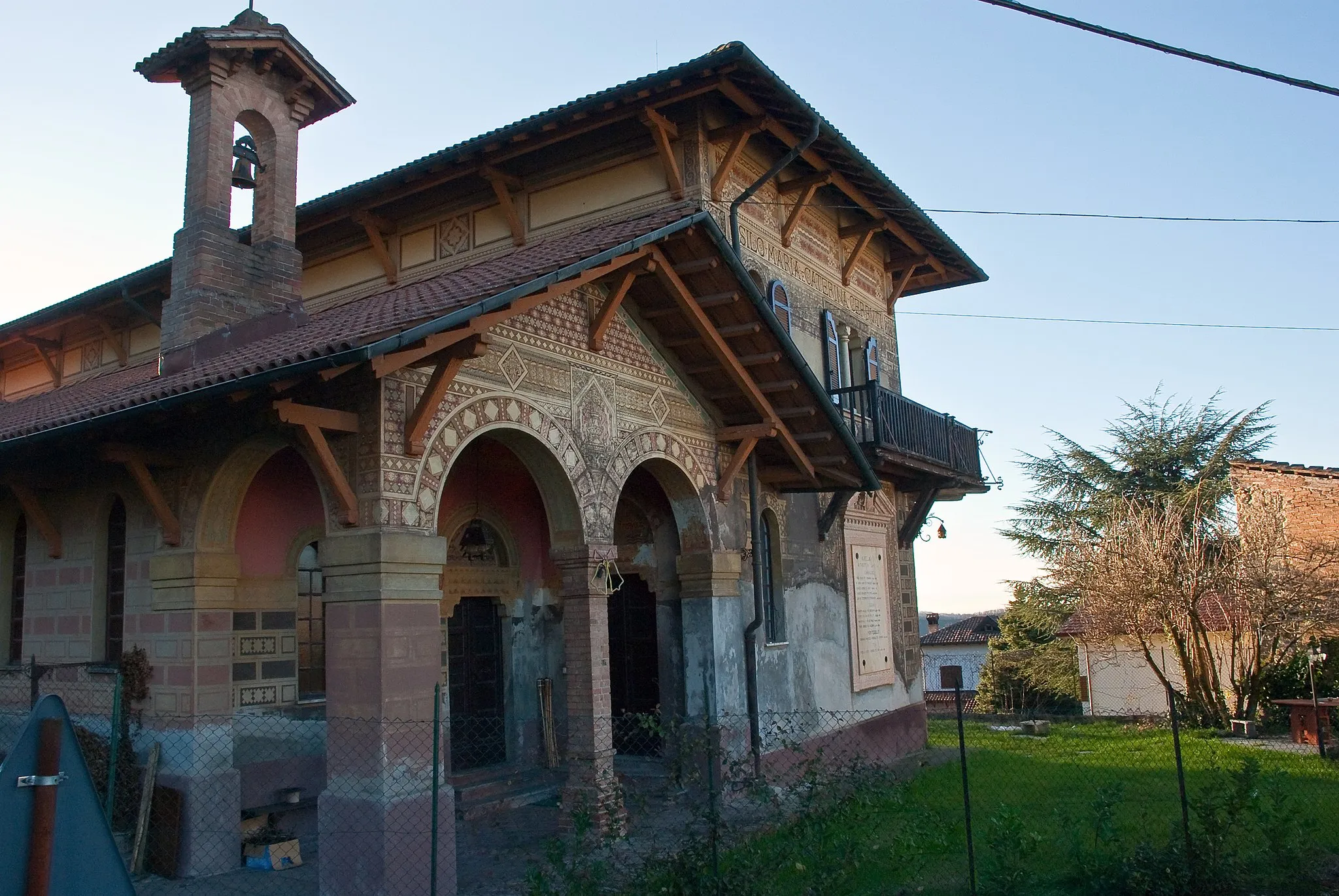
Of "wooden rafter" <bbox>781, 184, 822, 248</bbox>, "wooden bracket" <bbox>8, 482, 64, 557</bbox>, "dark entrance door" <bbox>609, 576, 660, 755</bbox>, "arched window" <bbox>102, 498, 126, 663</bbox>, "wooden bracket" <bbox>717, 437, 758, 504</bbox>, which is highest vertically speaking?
"wooden rafter" <bbox>781, 184, 822, 248</bbox>

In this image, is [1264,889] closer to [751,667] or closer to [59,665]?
[751,667]

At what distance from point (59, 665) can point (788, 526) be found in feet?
26.2

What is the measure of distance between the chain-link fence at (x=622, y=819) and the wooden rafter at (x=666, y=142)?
5913 mm

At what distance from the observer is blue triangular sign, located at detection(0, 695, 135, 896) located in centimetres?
305

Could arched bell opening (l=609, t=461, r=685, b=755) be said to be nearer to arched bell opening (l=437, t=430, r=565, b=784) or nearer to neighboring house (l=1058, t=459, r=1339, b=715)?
arched bell opening (l=437, t=430, r=565, b=784)

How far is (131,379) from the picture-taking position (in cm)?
1170

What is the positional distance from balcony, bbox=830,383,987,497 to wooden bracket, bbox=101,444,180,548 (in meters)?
8.19

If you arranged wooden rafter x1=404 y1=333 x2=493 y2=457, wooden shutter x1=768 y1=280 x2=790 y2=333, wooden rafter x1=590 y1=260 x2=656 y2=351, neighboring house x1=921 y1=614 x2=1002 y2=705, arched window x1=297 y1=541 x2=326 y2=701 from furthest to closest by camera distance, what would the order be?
neighboring house x1=921 y1=614 x2=1002 y2=705 → wooden shutter x1=768 y1=280 x2=790 y2=333 → arched window x1=297 y1=541 x2=326 y2=701 → wooden rafter x1=590 y1=260 x2=656 y2=351 → wooden rafter x1=404 y1=333 x2=493 y2=457

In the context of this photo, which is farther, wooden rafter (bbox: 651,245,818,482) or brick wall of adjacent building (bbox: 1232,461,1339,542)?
brick wall of adjacent building (bbox: 1232,461,1339,542)

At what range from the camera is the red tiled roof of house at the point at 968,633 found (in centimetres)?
4212

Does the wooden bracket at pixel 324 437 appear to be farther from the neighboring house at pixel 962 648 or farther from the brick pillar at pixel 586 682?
the neighboring house at pixel 962 648

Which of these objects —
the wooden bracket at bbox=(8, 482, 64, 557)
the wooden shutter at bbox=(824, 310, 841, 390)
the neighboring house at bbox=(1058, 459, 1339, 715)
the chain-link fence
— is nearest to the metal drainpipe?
the chain-link fence

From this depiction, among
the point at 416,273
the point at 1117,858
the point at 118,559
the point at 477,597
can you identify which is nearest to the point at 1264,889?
the point at 1117,858

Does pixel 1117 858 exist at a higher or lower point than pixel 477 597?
lower
